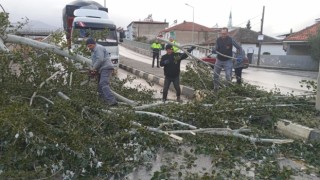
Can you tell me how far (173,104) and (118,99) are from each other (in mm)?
1706

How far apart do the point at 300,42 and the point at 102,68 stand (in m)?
32.4

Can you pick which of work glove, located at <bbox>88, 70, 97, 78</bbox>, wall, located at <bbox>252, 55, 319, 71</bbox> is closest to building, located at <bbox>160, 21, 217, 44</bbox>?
wall, located at <bbox>252, 55, 319, 71</bbox>

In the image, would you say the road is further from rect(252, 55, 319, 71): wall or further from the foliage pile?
rect(252, 55, 319, 71): wall

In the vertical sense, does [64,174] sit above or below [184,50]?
below

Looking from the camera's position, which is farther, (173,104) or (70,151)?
(173,104)

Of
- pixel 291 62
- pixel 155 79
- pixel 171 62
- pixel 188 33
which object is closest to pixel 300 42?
pixel 291 62

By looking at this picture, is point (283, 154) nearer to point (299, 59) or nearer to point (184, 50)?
point (184, 50)

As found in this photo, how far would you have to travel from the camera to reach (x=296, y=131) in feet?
20.3

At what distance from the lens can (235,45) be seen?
9.68 metres

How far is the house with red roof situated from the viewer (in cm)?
3609

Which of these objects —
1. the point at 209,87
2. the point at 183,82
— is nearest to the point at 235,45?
the point at 209,87

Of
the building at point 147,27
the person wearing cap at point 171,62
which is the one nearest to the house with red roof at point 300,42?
the person wearing cap at point 171,62

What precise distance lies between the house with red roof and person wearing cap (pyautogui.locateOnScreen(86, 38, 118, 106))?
31161 mm

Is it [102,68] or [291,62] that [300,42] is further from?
[102,68]
